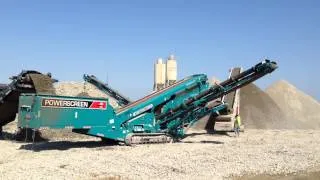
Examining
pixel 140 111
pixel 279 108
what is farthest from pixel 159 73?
pixel 140 111

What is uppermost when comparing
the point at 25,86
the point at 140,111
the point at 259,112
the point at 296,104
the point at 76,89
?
the point at 76,89

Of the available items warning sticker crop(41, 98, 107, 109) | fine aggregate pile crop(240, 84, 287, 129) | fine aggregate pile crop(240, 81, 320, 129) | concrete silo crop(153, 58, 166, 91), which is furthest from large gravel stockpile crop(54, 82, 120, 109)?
warning sticker crop(41, 98, 107, 109)

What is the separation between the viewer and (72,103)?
15125 millimetres

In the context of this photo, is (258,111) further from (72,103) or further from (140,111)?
(72,103)

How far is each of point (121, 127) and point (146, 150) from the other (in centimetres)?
165

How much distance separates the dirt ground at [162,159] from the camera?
11070mm

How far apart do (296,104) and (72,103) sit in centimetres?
1963

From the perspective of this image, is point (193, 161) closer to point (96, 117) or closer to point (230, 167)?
point (230, 167)

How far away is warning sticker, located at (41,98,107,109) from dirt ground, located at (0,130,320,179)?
1277 mm

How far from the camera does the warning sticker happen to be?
48.1ft

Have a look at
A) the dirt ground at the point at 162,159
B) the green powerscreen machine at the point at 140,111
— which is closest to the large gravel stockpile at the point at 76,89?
the dirt ground at the point at 162,159

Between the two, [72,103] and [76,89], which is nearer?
[72,103]

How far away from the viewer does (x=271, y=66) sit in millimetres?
16828

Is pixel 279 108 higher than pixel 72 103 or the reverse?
higher
